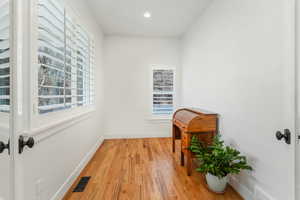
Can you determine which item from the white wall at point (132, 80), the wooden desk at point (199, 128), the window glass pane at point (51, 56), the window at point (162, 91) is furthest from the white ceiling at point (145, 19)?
the wooden desk at point (199, 128)

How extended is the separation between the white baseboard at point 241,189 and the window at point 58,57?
2.32m

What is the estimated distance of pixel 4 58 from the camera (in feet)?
2.75

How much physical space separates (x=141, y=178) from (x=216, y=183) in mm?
1001

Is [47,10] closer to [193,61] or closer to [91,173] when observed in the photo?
[91,173]

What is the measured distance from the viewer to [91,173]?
232 cm

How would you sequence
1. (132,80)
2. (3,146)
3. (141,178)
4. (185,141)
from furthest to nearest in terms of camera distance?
(132,80)
(185,141)
(141,178)
(3,146)

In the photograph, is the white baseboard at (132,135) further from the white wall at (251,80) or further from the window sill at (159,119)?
the white wall at (251,80)

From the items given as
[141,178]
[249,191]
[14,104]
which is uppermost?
[14,104]

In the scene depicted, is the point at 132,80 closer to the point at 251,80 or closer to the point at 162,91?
the point at 162,91

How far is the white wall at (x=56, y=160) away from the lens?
4.03 ft

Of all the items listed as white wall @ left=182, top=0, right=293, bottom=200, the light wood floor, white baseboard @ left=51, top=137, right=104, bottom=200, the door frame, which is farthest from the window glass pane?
white wall @ left=182, top=0, right=293, bottom=200

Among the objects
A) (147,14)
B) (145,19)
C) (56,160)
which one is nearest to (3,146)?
(56,160)

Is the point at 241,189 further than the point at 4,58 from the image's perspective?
Yes

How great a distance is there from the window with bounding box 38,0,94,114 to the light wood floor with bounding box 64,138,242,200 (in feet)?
3.61
